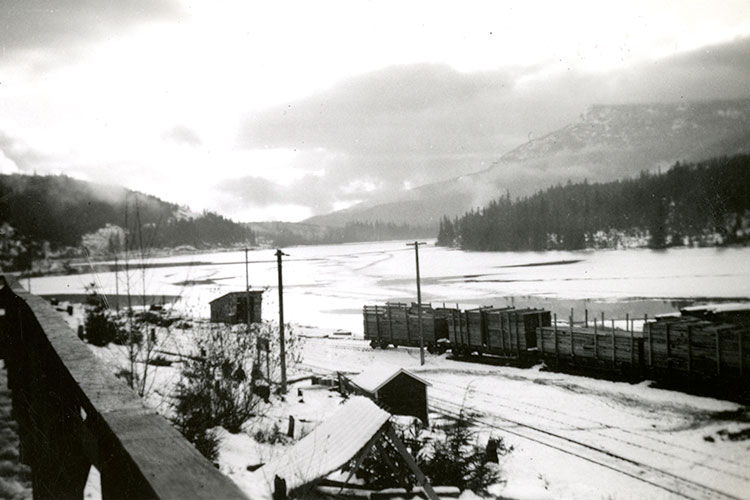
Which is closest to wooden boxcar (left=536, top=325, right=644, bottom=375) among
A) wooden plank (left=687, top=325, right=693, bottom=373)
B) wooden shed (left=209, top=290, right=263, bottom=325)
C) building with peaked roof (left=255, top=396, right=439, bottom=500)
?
wooden plank (left=687, top=325, right=693, bottom=373)

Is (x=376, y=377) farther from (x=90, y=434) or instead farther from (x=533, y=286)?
(x=533, y=286)

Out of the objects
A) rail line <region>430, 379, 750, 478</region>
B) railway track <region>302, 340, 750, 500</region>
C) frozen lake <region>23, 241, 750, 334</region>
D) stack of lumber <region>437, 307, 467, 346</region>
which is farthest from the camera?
frozen lake <region>23, 241, 750, 334</region>

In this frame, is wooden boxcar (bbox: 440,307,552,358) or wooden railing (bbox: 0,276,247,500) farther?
wooden boxcar (bbox: 440,307,552,358)

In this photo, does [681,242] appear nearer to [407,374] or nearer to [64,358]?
[407,374]

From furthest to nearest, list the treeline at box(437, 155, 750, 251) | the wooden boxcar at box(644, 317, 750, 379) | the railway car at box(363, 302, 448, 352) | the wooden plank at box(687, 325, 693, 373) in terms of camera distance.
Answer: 1. the railway car at box(363, 302, 448, 352)
2. the wooden plank at box(687, 325, 693, 373)
3. the wooden boxcar at box(644, 317, 750, 379)
4. the treeline at box(437, 155, 750, 251)

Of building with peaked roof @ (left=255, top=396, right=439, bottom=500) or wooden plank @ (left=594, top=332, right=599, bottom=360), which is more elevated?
building with peaked roof @ (left=255, top=396, right=439, bottom=500)

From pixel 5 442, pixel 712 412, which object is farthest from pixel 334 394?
pixel 5 442

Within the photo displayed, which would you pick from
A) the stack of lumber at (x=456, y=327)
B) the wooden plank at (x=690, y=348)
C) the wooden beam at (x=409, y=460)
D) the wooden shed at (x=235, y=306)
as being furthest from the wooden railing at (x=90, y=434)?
the wooden shed at (x=235, y=306)

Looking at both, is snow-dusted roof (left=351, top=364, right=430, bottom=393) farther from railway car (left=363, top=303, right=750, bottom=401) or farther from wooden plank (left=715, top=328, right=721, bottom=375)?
wooden plank (left=715, top=328, right=721, bottom=375)
